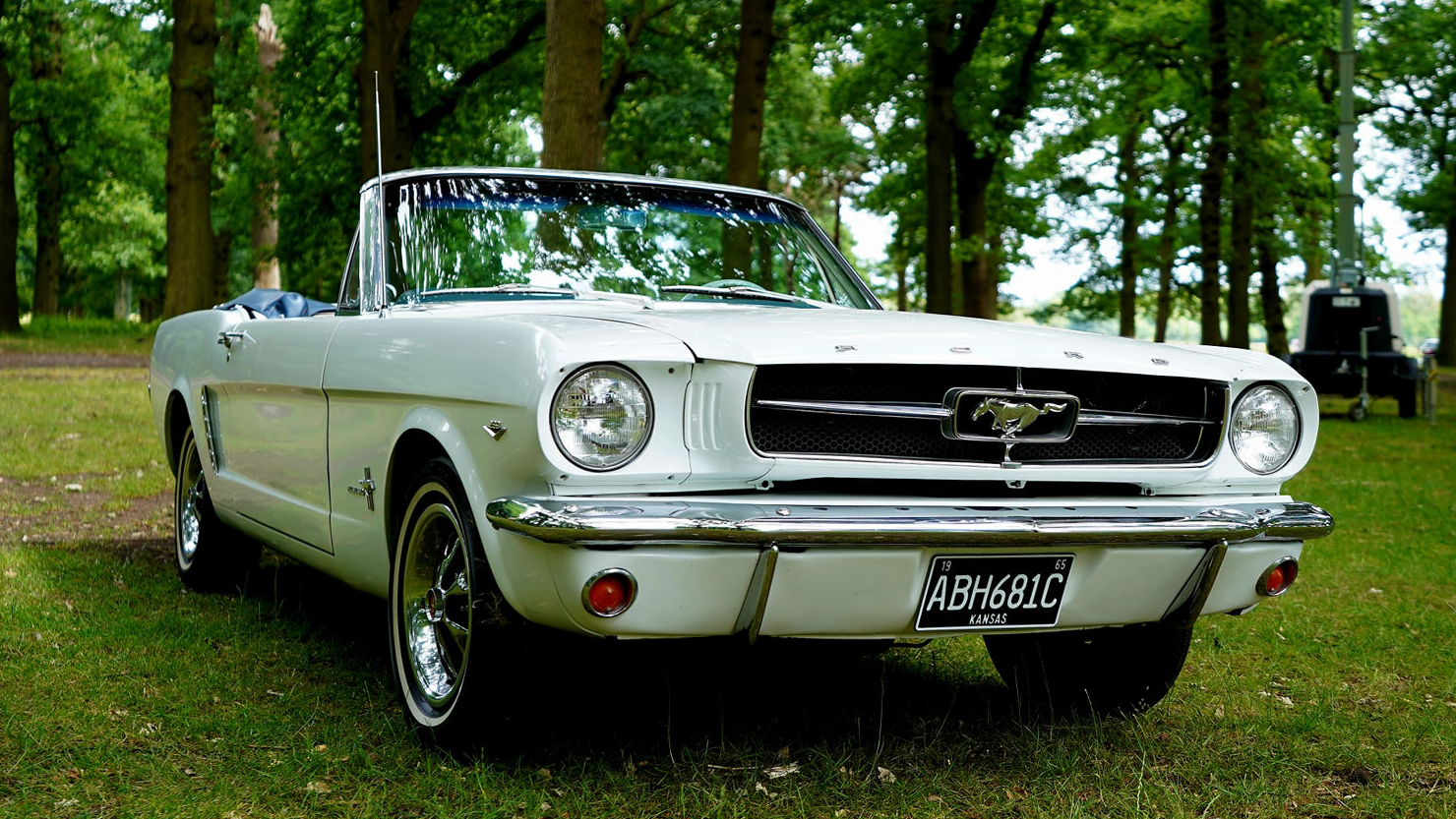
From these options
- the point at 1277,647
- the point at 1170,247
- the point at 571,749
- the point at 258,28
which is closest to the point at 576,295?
the point at 571,749

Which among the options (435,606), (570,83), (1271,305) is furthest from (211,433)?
(1271,305)

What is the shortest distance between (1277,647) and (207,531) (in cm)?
399

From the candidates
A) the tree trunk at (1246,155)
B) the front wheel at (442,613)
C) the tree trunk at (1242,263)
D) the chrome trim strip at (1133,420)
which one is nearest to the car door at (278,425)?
the front wheel at (442,613)

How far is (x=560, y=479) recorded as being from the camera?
2.97 metres

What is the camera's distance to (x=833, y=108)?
24.1m

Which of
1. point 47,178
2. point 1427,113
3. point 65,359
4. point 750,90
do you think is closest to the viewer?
point 750,90

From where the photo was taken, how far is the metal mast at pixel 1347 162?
1731cm

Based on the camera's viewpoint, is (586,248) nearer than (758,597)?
No

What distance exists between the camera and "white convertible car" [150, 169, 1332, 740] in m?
3.01

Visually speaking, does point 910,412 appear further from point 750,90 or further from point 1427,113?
point 1427,113

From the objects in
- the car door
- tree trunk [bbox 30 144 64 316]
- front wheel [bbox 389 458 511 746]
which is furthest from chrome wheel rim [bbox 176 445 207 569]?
tree trunk [bbox 30 144 64 316]

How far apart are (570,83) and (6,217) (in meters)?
18.8

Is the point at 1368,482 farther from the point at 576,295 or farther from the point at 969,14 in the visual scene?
the point at 969,14

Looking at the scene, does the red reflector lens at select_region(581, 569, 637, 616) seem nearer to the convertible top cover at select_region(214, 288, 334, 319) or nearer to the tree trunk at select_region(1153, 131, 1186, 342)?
the convertible top cover at select_region(214, 288, 334, 319)
